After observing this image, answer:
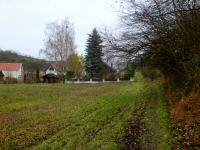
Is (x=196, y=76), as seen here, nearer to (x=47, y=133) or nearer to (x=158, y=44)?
(x=158, y=44)

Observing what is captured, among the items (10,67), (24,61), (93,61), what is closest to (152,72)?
(93,61)

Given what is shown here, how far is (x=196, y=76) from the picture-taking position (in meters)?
21.1

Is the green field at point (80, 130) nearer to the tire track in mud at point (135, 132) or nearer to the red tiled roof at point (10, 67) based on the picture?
the tire track in mud at point (135, 132)

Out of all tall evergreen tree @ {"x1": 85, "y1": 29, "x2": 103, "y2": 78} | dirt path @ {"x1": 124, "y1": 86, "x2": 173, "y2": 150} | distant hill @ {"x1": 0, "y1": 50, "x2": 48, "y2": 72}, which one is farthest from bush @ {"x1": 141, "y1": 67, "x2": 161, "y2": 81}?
distant hill @ {"x1": 0, "y1": 50, "x2": 48, "y2": 72}

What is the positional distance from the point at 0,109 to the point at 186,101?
39.2 ft

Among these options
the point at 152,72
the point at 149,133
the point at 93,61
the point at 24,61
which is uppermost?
the point at 24,61

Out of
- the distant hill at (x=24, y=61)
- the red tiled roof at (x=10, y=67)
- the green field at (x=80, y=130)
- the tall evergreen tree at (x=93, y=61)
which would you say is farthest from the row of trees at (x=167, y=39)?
the distant hill at (x=24, y=61)

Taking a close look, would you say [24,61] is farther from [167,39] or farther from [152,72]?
[167,39]

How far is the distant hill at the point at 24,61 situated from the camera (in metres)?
125

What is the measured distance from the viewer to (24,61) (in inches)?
5522

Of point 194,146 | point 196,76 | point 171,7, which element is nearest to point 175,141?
point 194,146

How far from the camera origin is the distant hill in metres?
125

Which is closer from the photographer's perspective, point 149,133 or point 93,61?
point 149,133

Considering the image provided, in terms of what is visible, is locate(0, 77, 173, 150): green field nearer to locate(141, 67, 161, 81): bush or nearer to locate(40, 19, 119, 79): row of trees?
locate(141, 67, 161, 81): bush
